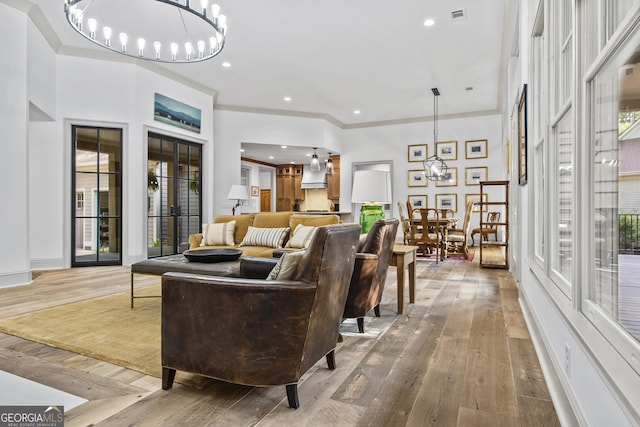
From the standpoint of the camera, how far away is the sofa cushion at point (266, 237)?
479 centimetres

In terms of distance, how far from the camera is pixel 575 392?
147 centimetres

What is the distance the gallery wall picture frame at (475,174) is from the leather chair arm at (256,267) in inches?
287

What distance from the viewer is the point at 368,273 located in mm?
2758

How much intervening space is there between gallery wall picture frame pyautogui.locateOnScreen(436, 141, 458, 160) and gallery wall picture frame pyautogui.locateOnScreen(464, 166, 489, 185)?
44 cm

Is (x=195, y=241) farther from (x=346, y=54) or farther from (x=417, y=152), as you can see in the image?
(x=417, y=152)

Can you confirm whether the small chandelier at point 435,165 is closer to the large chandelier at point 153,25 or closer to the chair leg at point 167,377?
the large chandelier at point 153,25

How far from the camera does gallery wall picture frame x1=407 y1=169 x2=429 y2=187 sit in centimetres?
902

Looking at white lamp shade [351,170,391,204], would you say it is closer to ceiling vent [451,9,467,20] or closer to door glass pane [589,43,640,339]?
door glass pane [589,43,640,339]

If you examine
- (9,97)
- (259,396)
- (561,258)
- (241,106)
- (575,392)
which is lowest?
(259,396)

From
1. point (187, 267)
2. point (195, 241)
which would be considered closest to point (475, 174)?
point (195, 241)

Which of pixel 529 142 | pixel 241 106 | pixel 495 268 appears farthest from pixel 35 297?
pixel 495 268

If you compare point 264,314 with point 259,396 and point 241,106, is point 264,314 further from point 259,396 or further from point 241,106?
point 241,106

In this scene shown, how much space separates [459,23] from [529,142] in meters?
2.49

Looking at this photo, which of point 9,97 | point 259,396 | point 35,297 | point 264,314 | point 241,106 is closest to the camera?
point 264,314
